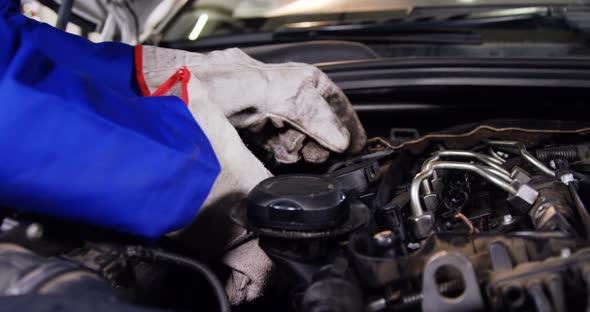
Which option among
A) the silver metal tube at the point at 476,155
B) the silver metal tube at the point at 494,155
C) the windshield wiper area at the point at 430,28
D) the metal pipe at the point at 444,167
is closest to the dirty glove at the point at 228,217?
the metal pipe at the point at 444,167

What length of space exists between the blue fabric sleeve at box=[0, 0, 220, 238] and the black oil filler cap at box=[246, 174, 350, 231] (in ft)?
0.24

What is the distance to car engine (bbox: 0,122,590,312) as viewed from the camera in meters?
0.53

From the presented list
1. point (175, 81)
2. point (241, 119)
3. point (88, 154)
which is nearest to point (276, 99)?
point (241, 119)

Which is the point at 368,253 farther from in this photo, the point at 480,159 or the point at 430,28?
the point at 430,28

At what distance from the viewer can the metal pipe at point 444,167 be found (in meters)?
0.83

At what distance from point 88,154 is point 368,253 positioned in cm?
34

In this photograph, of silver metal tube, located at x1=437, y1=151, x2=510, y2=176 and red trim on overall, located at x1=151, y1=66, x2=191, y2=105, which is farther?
silver metal tube, located at x1=437, y1=151, x2=510, y2=176

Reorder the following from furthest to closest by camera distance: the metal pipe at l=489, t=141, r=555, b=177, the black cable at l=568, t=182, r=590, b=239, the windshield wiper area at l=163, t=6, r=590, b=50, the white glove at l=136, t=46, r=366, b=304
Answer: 1. the windshield wiper area at l=163, t=6, r=590, b=50
2. the metal pipe at l=489, t=141, r=555, b=177
3. the white glove at l=136, t=46, r=366, b=304
4. the black cable at l=568, t=182, r=590, b=239

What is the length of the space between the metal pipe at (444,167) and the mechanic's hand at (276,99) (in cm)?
15

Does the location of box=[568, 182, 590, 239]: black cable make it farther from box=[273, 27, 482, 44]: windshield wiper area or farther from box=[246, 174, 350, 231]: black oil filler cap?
box=[273, 27, 482, 44]: windshield wiper area

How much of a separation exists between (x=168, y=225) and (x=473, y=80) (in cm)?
77

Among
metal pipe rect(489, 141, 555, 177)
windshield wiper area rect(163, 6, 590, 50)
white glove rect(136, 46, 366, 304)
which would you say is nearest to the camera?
white glove rect(136, 46, 366, 304)

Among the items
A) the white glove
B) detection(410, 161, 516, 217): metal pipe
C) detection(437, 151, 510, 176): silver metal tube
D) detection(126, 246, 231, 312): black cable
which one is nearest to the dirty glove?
the white glove

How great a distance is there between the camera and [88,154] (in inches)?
22.0
